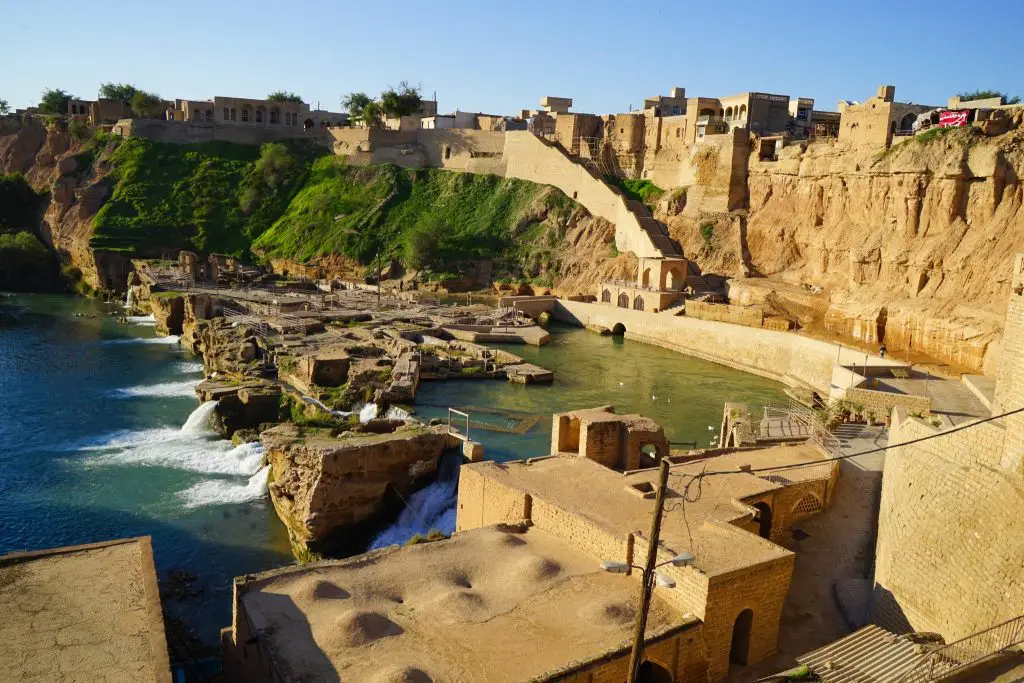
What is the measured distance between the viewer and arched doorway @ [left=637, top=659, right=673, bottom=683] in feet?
31.0

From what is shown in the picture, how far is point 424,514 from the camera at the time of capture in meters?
17.5

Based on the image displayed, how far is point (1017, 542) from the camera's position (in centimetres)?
892

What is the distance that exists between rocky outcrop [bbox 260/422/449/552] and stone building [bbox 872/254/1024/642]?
956 centimetres

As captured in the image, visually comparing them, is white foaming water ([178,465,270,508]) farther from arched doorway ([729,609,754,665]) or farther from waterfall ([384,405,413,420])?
arched doorway ([729,609,754,665])

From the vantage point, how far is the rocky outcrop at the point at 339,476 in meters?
16.7

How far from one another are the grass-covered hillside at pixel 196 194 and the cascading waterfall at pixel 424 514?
42.8 meters

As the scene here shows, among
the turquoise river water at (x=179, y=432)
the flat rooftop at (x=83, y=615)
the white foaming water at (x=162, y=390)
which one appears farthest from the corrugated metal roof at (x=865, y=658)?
the white foaming water at (x=162, y=390)

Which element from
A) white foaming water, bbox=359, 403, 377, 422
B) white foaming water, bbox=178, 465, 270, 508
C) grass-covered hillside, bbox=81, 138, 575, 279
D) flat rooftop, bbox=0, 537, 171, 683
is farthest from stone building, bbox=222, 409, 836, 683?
grass-covered hillside, bbox=81, 138, 575, 279

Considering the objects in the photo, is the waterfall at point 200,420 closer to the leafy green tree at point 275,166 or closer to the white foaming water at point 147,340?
A: the white foaming water at point 147,340

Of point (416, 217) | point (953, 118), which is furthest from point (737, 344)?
point (416, 217)

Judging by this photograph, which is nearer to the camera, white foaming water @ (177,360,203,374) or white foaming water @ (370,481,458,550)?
white foaming water @ (370,481,458,550)

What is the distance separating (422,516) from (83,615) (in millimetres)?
9030

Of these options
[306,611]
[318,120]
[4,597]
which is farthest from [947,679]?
[318,120]

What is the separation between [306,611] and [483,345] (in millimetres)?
27627
